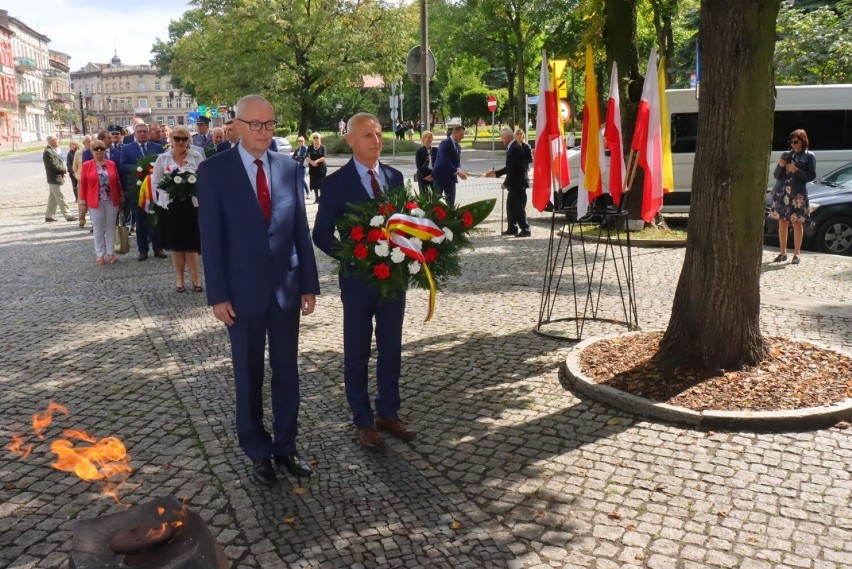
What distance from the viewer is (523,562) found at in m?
3.79

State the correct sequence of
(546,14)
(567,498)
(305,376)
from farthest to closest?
(546,14)
(305,376)
(567,498)

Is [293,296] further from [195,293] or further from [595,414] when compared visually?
[195,293]

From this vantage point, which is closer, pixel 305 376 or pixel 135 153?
pixel 305 376

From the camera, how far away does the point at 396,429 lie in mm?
5355

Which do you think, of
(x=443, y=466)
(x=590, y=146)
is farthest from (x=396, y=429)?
(x=590, y=146)

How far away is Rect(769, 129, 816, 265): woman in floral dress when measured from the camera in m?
11.5

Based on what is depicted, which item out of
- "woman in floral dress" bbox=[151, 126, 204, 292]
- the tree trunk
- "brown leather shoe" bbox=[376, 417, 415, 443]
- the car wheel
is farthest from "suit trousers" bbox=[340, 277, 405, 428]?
the car wheel

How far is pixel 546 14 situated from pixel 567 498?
39251mm

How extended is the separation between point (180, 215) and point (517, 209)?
695 cm

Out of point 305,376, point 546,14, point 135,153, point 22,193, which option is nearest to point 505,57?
point 546,14

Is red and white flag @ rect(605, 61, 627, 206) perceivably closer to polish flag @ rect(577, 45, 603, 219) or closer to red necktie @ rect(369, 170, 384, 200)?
polish flag @ rect(577, 45, 603, 219)

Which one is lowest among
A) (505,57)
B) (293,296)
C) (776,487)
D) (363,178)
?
(776,487)

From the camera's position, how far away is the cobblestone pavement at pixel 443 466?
395 cm

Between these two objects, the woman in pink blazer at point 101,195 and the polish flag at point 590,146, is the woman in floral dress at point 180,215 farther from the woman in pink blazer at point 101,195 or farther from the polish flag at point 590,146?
the polish flag at point 590,146
